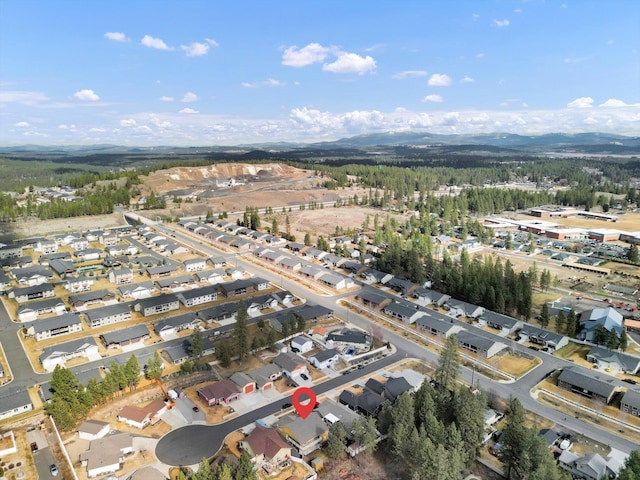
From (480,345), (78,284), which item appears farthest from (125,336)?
(480,345)

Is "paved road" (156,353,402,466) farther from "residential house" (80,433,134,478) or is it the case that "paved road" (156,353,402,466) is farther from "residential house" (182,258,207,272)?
"residential house" (182,258,207,272)

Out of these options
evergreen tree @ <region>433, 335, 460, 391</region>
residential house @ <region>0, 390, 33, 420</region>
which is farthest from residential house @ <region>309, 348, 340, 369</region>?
residential house @ <region>0, 390, 33, 420</region>

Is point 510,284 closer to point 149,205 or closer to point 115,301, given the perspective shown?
point 115,301

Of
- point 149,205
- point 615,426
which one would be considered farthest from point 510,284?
point 149,205

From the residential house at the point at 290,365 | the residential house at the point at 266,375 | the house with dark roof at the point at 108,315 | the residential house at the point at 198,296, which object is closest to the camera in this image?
the residential house at the point at 266,375

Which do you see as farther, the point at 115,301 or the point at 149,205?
the point at 149,205

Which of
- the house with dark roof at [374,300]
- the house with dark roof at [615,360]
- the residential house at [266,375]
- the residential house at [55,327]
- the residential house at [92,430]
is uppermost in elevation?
the residential house at [55,327]

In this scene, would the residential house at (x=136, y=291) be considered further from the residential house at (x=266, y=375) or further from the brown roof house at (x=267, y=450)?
the brown roof house at (x=267, y=450)

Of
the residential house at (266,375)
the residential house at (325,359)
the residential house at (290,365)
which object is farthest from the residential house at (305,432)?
the residential house at (325,359)

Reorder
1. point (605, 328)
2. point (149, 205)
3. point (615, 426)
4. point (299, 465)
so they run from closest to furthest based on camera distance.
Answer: point (299, 465) < point (615, 426) < point (605, 328) < point (149, 205)
